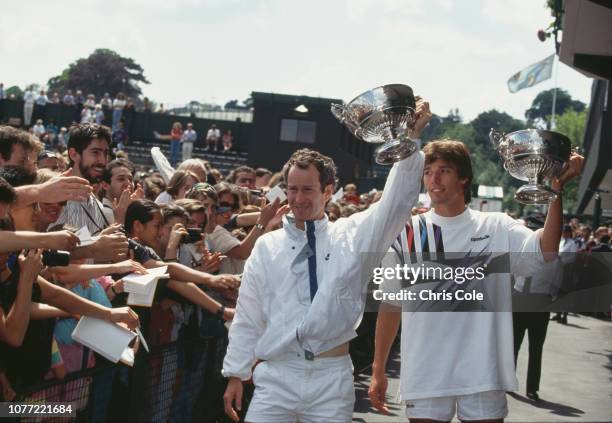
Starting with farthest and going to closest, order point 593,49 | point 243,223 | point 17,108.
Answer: point 17,108, point 593,49, point 243,223

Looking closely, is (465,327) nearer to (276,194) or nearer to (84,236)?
(84,236)

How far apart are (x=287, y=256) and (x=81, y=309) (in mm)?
1266

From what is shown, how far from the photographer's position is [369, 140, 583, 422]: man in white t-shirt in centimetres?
498

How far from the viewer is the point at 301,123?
139ft

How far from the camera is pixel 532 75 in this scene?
38969 mm

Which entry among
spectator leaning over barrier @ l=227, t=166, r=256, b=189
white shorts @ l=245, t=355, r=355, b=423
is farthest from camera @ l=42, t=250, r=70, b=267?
spectator leaning over barrier @ l=227, t=166, r=256, b=189

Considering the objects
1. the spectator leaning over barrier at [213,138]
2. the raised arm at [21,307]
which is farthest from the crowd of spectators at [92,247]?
the spectator leaning over barrier at [213,138]

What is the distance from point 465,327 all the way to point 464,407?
43cm

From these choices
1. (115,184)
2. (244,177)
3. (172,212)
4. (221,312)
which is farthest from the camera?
(244,177)

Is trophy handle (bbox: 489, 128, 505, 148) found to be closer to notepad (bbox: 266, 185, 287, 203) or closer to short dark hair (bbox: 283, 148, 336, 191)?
short dark hair (bbox: 283, 148, 336, 191)

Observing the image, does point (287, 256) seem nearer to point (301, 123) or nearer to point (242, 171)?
point (242, 171)

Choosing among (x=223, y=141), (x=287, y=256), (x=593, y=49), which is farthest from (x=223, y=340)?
(x=223, y=141)

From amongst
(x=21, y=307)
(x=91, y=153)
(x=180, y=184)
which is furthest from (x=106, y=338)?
(x=180, y=184)

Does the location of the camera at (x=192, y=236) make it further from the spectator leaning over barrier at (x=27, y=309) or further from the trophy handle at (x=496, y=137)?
the trophy handle at (x=496, y=137)
